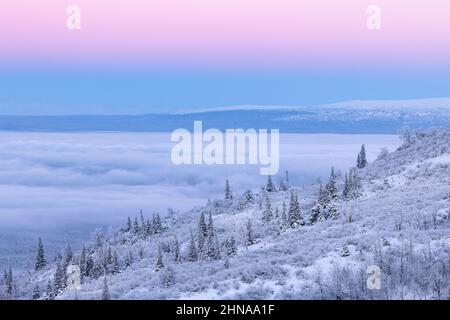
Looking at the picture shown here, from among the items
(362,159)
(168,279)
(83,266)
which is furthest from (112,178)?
(168,279)

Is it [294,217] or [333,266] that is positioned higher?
[333,266]

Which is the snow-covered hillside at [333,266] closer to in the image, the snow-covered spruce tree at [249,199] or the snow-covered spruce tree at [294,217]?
the snow-covered spruce tree at [294,217]

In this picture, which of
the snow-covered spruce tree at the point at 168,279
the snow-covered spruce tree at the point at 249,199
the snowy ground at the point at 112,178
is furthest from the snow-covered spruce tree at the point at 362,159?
the snow-covered spruce tree at the point at 168,279

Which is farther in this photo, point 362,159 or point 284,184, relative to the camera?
point 284,184

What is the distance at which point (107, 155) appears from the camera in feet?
463

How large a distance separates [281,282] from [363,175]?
1447 inches

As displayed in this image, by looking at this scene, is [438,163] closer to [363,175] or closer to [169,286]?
[363,175]

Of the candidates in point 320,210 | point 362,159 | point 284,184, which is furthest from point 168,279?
point 284,184

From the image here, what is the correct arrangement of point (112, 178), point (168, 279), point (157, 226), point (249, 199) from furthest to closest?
1. point (112, 178)
2. point (249, 199)
3. point (157, 226)
4. point (168, 279)

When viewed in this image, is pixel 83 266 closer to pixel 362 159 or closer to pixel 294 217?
pixel 294 217

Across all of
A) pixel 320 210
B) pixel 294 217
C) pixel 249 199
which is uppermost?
pixel 320 210

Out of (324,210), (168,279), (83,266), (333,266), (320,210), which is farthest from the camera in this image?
(83,266)

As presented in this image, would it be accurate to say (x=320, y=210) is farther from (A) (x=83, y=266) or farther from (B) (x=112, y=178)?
(B) (x=112, y=178)

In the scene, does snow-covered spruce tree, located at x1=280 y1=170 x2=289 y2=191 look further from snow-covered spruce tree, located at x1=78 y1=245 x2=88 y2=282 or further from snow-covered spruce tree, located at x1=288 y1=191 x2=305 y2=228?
snow-covered spruce tree, located at x1=78 y1=245 x2=88 y2=282
